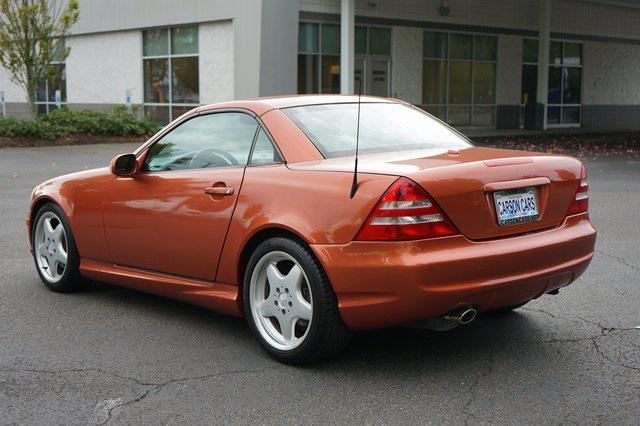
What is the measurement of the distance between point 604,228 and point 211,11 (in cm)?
1852

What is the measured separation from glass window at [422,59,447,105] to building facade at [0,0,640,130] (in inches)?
1.9

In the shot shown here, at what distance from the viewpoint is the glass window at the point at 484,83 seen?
3084cm

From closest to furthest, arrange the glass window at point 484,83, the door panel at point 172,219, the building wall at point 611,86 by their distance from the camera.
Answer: the door panel at point 172,219 → the glass window at point 484,83 → the building wall at point 611,86

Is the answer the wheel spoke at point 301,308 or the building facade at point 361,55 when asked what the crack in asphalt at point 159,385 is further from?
the building facade at point 361,55

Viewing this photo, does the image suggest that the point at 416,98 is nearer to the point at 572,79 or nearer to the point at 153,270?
the point at 572,79

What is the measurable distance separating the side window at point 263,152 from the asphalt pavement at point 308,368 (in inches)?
42.9

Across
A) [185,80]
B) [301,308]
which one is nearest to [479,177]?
[301,308]

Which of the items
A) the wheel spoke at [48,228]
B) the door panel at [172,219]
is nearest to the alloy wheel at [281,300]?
the door panel at [172,219]

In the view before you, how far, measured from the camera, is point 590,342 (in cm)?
496

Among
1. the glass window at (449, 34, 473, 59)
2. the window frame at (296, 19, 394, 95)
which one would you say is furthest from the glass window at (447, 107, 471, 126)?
the window frame at (296, 19, 394, 95)

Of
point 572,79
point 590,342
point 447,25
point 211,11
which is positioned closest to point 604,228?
point 590,342

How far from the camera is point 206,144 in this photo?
5.40m

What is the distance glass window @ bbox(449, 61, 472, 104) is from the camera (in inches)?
1182

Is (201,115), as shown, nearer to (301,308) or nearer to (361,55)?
(301,308)
